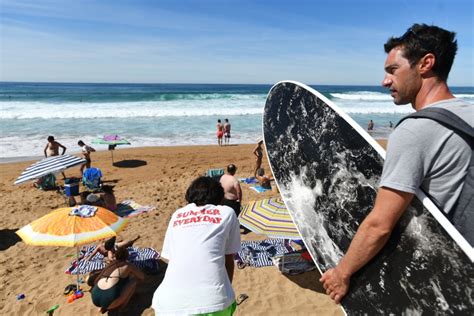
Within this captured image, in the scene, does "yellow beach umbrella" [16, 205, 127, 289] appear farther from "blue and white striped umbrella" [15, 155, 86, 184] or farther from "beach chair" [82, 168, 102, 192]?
"beach chair" [82, 168, 102, 192]

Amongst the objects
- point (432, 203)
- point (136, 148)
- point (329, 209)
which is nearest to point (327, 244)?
point (329, 209)

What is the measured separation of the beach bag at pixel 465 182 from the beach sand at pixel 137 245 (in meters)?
3.46

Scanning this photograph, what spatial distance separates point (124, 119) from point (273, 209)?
79.2 feet

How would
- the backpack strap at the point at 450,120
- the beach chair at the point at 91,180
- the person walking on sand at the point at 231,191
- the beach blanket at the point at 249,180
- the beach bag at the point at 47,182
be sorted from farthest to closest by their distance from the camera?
the beach blanket at the point at 249,180 → the beach bag at the point at 47,182 → the beach chair at the point at 91,180 → the person walking on sand at the point at 231,191 → the backpack strap at the point at 450,120

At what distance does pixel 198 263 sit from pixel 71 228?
123 inches

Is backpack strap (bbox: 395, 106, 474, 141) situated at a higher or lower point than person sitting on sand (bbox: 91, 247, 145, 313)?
higher

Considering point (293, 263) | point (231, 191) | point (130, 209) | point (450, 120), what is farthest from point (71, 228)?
point (450, 120)

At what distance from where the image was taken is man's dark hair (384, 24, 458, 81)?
4.81 ft

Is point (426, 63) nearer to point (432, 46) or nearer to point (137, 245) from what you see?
point (432, 46)

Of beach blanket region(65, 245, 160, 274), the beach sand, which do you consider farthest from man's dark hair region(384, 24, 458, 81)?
beach blanket region(65, 245, 160, 274)

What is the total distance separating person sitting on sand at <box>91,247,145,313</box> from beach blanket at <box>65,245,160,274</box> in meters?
0.74

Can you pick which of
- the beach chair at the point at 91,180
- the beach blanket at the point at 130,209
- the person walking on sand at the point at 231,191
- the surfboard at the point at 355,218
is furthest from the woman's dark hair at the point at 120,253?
the beach chair at the point at 91,180

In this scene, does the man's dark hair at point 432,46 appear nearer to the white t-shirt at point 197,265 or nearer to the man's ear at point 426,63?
the man's ear at point 426,63

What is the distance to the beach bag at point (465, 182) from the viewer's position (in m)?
1.34
